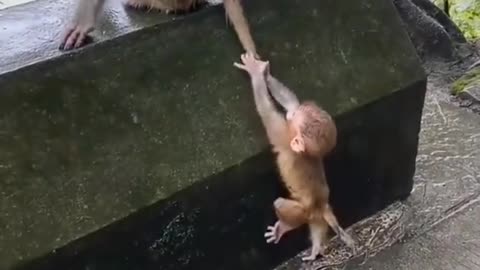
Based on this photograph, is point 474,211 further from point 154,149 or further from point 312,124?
point 154,149

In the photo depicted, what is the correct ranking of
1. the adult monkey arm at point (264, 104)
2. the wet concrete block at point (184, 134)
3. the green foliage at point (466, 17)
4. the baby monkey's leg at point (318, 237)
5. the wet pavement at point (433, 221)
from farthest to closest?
the green foliage at point (466, 17) < the wet pavement at point (433, 221) < the baby monkey's leg at point (318, 237) < the adult monkey arm at point (264, 104) < the wet concrete block at point (184, 134)

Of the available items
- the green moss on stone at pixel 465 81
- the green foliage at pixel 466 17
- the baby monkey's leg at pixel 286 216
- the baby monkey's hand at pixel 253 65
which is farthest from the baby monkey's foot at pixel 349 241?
the green foliage at pixel 466 17

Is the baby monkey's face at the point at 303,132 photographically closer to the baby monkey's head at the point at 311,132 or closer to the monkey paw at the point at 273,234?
the baby monkey's head at the point at 311,132

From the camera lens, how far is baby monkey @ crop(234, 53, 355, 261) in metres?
2.24

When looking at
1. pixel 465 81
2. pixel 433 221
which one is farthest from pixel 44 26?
pixel 465 81

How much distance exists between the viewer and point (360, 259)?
275 cm

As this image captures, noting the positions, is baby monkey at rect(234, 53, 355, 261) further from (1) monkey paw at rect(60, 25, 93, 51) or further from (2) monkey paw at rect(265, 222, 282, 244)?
(1) monkey paw at rect(60, 25, 93, 51)

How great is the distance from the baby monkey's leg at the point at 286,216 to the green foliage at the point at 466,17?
2409 mm

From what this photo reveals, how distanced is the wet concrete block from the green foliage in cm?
184

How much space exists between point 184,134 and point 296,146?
1.01ft

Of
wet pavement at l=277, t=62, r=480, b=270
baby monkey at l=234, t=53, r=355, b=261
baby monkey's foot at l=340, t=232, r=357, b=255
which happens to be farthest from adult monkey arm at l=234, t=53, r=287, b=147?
wet pavement at l=277, t=62, r=480, b=270

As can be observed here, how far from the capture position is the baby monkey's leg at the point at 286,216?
7.99 feet

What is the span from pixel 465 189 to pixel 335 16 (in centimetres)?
92

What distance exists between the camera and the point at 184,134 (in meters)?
2.30
